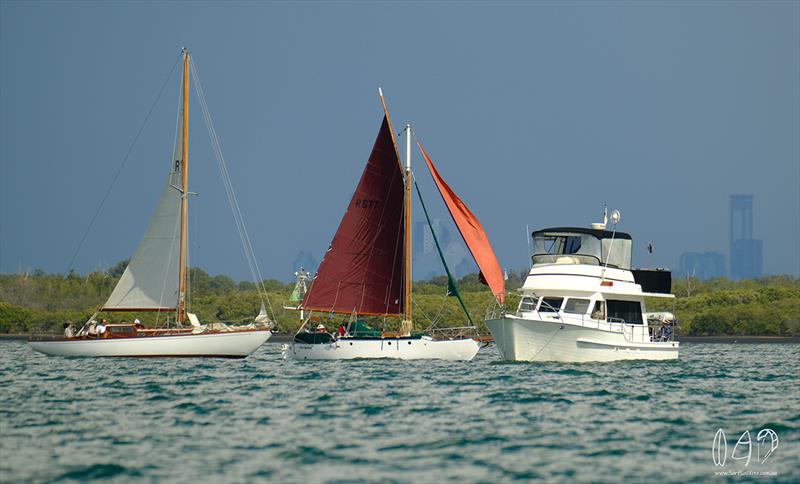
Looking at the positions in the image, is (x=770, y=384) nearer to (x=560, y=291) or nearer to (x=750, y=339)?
(x=560, y=291)

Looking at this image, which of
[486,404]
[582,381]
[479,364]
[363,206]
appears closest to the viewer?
[486,404]

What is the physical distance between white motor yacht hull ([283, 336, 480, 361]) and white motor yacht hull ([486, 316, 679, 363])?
632 cm

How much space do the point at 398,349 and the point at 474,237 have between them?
22.0 ft

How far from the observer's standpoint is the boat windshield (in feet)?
187

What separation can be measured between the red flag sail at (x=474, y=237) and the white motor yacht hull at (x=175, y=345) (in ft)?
38.2

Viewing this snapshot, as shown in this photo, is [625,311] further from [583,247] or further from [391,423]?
[391,423]

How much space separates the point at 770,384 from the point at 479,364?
1545cm

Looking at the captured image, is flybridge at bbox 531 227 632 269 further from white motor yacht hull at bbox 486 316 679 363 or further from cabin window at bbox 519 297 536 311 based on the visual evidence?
white motor yacht hull at bbox 486 316 679 363

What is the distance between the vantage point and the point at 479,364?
5784 centimetres

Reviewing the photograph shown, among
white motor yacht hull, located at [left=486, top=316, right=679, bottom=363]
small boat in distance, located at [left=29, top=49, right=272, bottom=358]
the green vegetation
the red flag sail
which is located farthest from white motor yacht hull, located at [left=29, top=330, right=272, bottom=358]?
the green vegetation

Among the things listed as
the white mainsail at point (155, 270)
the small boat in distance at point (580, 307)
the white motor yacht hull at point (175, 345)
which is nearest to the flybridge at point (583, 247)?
the small boat in distance at point (580, 307)

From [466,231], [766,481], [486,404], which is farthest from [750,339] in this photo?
[766,481]

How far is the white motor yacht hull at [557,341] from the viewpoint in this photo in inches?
2119

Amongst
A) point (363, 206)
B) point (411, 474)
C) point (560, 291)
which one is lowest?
point (411, 474)
